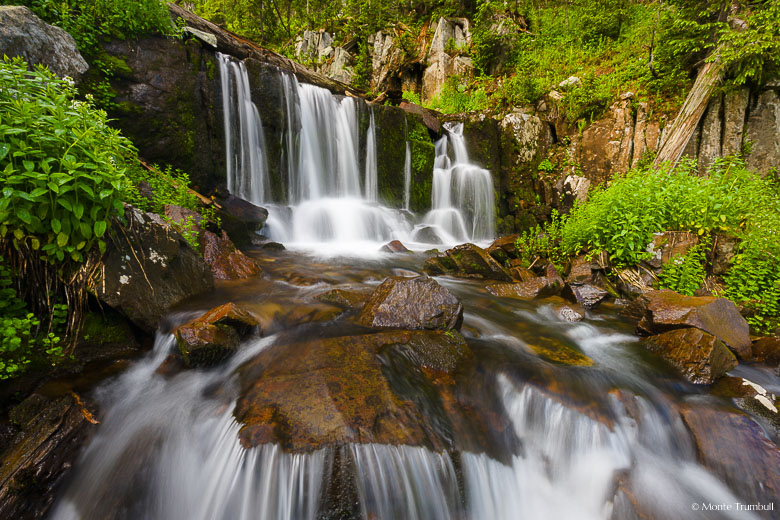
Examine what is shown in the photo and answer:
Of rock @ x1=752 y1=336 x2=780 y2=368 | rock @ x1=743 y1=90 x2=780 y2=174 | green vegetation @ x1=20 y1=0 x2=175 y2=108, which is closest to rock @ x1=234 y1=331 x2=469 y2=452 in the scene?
rock @ x1=752 y1=336 x2=780 y2=368

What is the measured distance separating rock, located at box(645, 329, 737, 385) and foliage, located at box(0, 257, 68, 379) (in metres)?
5.58

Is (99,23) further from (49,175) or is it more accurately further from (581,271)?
(581,271)

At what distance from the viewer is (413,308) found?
3527 mm

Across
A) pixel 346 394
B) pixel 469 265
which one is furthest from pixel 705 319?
pixel 346 394

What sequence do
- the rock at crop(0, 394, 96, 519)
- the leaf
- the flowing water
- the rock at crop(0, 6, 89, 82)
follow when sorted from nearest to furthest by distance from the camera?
the rock at crop(0, 394, 96, 519) → the flowing water → the leaf → the rock at crop(0, 6, 89, 82)

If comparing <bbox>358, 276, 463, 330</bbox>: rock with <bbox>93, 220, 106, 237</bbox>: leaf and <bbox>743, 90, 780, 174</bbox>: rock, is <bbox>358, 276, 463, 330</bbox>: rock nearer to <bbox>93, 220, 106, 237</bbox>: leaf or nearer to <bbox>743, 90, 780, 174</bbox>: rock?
<bbox>93, 220, 106, 237</bbox>: leaf

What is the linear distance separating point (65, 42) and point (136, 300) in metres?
5.14

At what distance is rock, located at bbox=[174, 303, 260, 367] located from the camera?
275 centimetres

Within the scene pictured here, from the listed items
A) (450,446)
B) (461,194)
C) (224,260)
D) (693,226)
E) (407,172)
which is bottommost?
(450,446)

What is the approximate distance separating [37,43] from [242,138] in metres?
4.16

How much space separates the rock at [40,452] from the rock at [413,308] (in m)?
2.40

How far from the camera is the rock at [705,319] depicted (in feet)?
11.1

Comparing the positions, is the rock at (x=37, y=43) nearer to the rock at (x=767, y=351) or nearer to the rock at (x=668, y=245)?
the rock at (x=668, y=245)

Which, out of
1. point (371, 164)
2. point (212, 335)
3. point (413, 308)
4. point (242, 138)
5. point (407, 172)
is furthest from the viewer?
point (407, 172)
